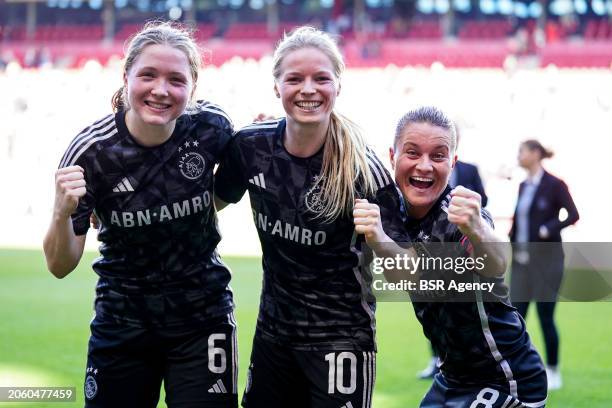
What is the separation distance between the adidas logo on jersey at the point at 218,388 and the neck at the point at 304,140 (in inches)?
41.7

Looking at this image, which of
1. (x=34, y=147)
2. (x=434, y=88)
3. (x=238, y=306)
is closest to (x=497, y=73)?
(x=434, y=88)

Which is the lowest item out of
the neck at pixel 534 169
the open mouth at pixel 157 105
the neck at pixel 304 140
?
the neck at pixel 534 169

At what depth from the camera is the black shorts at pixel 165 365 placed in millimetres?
3910

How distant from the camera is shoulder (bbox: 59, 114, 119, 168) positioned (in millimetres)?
3846

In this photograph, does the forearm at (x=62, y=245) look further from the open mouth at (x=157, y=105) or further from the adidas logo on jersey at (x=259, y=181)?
the adidas logo on jersey at (x=259, y=181)

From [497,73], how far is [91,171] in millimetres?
27250

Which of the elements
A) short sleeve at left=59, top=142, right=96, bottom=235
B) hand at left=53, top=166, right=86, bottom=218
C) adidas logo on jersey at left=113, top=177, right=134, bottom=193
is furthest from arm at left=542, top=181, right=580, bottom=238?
hand at left=53, top=166, right=86, bottom=218

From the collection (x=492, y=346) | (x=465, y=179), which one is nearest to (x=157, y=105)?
(x=492, y=346)

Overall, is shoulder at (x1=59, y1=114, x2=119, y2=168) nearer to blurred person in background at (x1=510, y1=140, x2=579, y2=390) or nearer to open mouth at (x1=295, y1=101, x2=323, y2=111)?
open mouth at (x1=295, y1=101, x2=323, y2=111)

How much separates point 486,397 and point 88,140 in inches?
78.4

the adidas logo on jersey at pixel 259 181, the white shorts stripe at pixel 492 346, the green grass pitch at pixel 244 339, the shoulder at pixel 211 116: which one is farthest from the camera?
the green grass pitch at pixel 244 339

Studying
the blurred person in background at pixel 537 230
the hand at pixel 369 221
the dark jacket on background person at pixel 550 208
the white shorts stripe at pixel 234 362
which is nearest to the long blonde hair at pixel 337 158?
the hand at pixel 369 221

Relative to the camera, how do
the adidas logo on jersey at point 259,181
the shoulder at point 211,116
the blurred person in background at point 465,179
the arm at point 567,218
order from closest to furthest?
the adidas logo on jersey at point 259,181, the shoulder at point 211,116, the blurred person in background at point 465,179, the arm at point 567,218

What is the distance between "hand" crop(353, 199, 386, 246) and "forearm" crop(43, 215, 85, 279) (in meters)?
1.21
